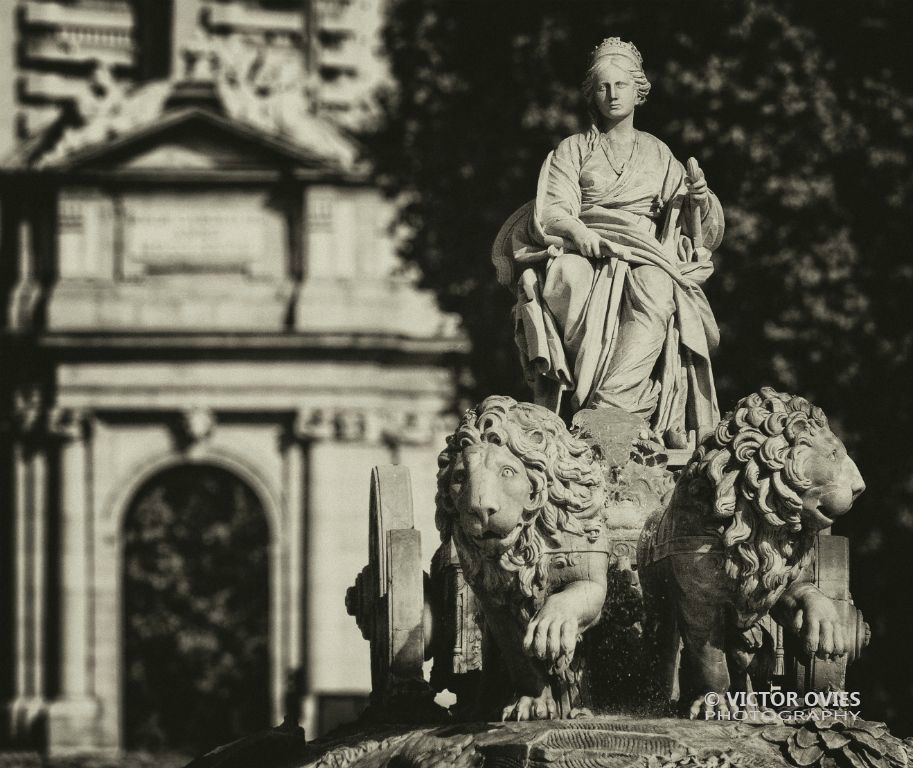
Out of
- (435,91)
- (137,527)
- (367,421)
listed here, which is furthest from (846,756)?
(137,527)

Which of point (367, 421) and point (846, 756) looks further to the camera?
point (367, 421)

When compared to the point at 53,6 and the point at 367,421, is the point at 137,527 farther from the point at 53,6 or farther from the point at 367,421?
the point at 53,6

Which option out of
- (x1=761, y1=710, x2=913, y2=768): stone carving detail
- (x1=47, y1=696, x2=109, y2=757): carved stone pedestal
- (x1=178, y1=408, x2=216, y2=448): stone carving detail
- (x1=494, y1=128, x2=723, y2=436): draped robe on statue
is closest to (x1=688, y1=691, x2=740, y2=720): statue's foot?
(x1=761, y1=710, x2=913, y2=768): stone carving detail

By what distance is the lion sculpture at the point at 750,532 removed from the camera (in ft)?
39.3

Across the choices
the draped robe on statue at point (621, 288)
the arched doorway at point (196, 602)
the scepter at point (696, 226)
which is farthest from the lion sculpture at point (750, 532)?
the arched doorway at point (196, 602)

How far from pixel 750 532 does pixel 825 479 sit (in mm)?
364

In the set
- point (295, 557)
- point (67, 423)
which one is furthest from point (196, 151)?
point (295, 557)

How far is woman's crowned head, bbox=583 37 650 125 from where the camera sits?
14047mm

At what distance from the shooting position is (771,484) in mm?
12000

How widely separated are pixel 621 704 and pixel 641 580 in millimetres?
521

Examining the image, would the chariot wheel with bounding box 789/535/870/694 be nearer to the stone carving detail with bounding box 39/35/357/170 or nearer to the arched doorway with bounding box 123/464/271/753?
the stone carving detail with bounding box 39/35/357/170

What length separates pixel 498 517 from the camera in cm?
1205

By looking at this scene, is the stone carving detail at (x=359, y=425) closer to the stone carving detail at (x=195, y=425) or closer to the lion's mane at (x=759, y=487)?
the stone carving detail at (x=195, y=425)

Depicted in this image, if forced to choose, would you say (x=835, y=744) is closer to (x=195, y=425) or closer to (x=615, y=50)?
(x=615, y=50)
